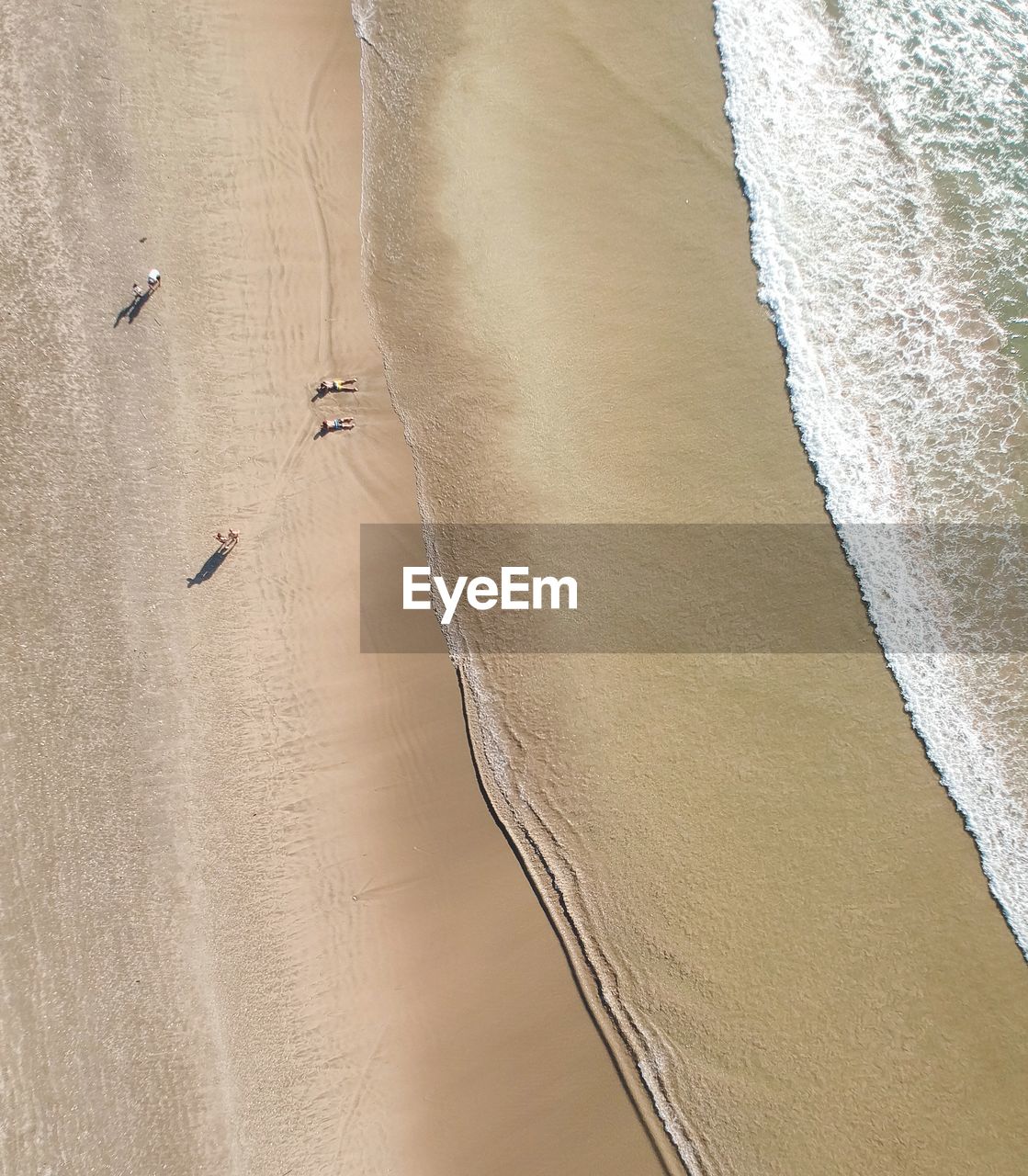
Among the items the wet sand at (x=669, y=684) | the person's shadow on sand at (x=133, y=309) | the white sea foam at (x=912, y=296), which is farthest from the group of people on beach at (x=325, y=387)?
the white sea foam at (x=912, y=296)

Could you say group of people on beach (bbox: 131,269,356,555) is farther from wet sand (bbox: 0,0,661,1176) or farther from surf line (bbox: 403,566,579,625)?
surf line (bbox: 403,566,579,625)

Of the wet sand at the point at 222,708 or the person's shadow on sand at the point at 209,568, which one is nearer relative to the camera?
the wet sand at the point at 222,708

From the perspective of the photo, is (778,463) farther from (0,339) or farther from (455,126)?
(0,339)

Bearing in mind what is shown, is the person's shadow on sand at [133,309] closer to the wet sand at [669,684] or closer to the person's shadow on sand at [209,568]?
the wet sand at [669,684]

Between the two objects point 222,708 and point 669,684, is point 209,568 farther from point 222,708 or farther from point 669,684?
point 669,684

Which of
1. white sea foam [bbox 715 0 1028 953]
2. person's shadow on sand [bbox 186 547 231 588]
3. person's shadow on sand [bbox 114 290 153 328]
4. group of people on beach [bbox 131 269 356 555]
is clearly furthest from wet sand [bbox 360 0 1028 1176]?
person's shadow on sand [bbox 114 290 153 328]

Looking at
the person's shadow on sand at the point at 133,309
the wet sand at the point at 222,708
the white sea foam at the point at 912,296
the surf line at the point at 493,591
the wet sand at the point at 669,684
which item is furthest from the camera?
the person's shadow on sand at the point at 133,309
